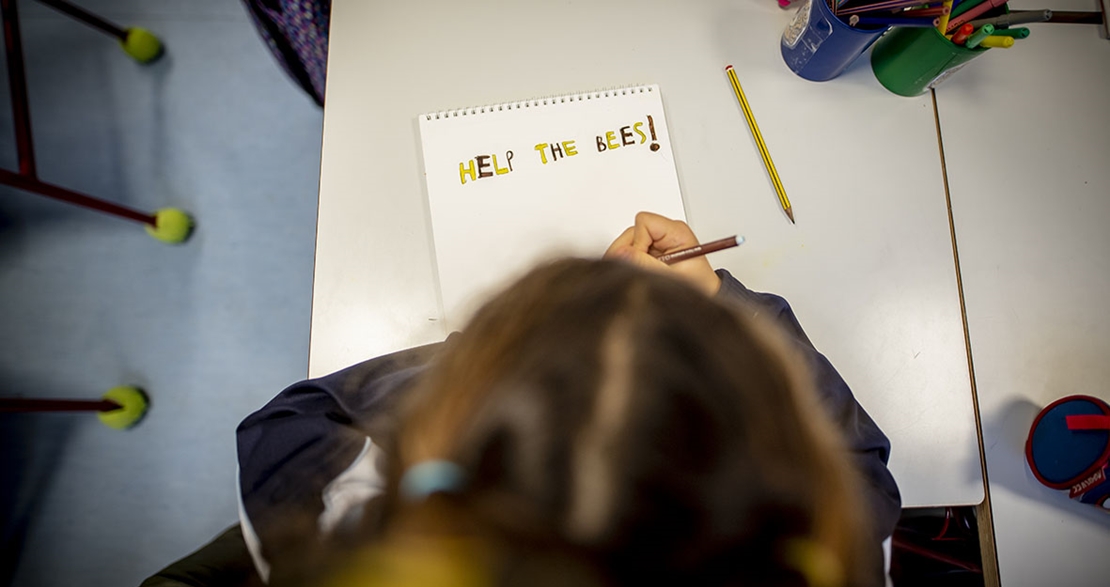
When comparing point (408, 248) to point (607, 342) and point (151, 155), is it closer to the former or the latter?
point (607, 342)

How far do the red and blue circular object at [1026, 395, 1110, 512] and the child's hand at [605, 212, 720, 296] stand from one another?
35 centimetres

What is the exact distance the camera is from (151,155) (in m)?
1.13

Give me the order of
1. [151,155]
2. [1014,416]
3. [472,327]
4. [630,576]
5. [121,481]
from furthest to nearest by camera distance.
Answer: [151,155] < [121,481] < [1014,416] < [472,327] < [630,576]

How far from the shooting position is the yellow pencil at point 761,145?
63cm

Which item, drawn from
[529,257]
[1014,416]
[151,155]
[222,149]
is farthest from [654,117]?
[151,155]

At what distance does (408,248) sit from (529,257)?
0.42ft

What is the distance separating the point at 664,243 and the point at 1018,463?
→ 16.7 inches

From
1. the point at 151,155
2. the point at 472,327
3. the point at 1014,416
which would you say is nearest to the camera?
the point at 472,327

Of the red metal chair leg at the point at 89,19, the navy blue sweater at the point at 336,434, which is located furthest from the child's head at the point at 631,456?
the red metal chair leg at the point at 89,19

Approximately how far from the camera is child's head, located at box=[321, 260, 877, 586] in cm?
27

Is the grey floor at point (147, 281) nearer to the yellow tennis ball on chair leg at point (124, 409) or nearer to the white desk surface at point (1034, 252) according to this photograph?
the yellow tennis ball on chair leg at point (124, 409)

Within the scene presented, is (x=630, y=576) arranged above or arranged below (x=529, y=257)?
below

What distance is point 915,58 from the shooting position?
2.04ft

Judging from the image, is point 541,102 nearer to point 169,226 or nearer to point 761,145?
point 761,145
